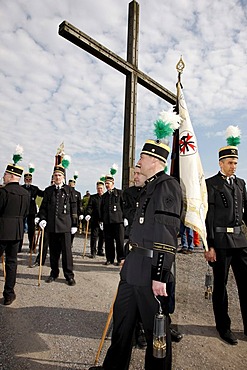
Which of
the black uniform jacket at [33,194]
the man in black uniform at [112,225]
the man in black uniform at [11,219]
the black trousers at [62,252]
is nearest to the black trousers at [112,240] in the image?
the man in black uniform at [112,225]

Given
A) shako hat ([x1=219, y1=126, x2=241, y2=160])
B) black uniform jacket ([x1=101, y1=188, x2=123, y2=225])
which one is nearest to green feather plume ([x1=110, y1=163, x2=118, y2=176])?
black uniform jacket ([x1=101, y1=188, x2=123, y2=225])

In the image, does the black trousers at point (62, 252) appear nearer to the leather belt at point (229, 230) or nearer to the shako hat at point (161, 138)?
the leather belt at point (229, 230)

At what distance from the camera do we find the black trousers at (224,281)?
A: 3.79m

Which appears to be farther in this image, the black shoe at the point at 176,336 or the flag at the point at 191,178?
the black shoe at the point at 176,336

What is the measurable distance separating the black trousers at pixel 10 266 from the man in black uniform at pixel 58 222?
1.12 metres

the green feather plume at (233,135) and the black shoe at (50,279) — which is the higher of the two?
the green feather plume at (233,135)

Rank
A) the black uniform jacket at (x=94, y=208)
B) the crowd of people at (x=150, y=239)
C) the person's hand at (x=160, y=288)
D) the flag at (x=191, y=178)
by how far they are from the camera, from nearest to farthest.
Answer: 1. the person's hand at (x=160, y=288)
2. the crowd of people at (x=150, y=239)
3. the flag at (x=191, y=178)
4. the black uniform jacket at (x=94, y=208)

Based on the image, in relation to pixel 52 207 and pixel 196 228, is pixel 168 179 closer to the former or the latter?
pixel 196 228

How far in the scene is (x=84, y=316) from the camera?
434 cm

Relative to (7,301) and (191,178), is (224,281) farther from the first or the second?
(7,301)

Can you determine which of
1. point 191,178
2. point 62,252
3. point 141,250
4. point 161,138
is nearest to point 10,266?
point 62,252

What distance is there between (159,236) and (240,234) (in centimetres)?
210

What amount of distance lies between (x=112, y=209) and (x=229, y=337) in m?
4.86

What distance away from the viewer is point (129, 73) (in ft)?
21.5
